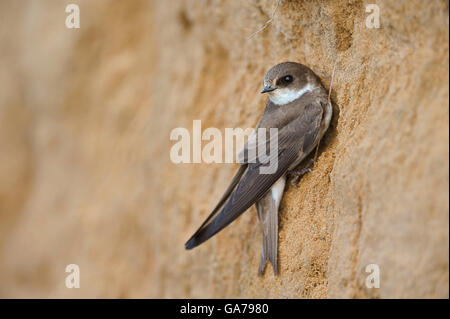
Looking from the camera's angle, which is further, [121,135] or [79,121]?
[79,121]

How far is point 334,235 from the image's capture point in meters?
2.05

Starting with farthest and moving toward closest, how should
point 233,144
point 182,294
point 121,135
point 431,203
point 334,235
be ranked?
point 121,135 → point 182,294 → point 233,144 → point 334,235 → point 431,203

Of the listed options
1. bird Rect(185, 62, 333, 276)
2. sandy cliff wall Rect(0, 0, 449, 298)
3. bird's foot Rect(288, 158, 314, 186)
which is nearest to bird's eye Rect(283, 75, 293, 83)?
bird Rect(185, 62, 333, 276)

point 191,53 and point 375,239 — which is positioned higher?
point 191,53

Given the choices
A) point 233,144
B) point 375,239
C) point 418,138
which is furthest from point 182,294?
point 418,138

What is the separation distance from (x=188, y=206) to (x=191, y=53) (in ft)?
2.53

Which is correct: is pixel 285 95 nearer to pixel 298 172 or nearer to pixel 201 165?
pixel 298 172

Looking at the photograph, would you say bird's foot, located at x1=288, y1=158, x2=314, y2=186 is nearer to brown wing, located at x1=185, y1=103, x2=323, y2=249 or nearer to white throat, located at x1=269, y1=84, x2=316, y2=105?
brown wing, located at x1=185, y1=103, x2=323, y2=249

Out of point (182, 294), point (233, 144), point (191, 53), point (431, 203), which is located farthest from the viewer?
point (191, 53)

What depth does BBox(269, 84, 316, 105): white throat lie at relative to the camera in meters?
2.45

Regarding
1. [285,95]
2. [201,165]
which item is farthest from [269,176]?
[201,165]

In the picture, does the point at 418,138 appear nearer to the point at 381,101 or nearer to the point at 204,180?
the point at 381,101

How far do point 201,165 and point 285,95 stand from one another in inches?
29.4

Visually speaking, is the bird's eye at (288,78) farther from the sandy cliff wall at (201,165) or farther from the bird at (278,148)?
the sandy cliff wall at (201,165)
